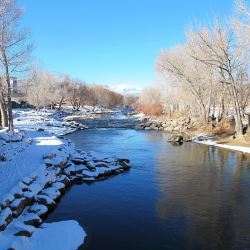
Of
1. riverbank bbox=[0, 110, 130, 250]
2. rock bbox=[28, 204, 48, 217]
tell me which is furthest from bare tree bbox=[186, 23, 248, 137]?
rock bbox=[28, 204, 48, 217]

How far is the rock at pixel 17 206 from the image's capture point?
1167cm

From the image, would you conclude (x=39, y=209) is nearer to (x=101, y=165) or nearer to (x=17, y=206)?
(x=17, y=206)

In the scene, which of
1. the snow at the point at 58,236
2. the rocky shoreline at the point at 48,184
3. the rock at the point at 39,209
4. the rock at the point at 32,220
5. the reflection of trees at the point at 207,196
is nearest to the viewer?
the snow at the point at 58,236

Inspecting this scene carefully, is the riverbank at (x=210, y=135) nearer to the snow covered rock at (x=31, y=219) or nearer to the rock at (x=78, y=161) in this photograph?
the rock at (x=78, y=161)

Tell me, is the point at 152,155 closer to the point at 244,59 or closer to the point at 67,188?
the point at 67,188

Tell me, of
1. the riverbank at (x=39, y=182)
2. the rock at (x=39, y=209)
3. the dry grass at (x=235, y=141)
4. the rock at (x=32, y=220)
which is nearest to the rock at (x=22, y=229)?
the riverbank at (x=39, y=182)

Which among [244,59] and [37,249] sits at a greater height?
[244,59]

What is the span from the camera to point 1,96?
2748cm

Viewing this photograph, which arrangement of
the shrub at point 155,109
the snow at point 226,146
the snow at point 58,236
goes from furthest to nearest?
the shrub at point 155,109 → the snow at point 226,146 → the snow at point 58,236

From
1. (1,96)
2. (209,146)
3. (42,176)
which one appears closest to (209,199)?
(42,176)

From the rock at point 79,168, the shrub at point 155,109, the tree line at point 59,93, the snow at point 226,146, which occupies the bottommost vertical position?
the rock at point 79,168

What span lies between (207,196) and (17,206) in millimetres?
7472

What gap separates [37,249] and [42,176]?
20.3ft

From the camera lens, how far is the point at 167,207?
13547 mm
